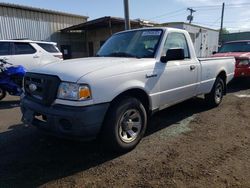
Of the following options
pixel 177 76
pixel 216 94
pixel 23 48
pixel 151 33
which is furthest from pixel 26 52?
pixel 216 94

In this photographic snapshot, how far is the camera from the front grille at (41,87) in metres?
3.43

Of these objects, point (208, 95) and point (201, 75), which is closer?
point (201, 75)

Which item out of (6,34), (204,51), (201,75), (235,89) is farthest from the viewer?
(204,51)

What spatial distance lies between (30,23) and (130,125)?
1857cm

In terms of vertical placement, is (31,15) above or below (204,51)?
above

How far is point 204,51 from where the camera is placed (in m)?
24.5

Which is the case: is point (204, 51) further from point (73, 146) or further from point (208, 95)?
point (73, 146)

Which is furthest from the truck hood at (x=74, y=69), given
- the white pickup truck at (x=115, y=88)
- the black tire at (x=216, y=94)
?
the black tire at (x=216, y=94)

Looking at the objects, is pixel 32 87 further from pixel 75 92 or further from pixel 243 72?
pixel 243 72

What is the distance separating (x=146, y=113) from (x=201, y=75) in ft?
6.46

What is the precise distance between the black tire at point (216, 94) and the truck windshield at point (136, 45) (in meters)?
2.49

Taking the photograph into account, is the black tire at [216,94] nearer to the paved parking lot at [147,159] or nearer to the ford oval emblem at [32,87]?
the paved parking lot at [147,159]

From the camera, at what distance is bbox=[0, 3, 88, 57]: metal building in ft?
60.2

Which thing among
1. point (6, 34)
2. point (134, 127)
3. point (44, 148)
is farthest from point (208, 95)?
point (6, 34)
